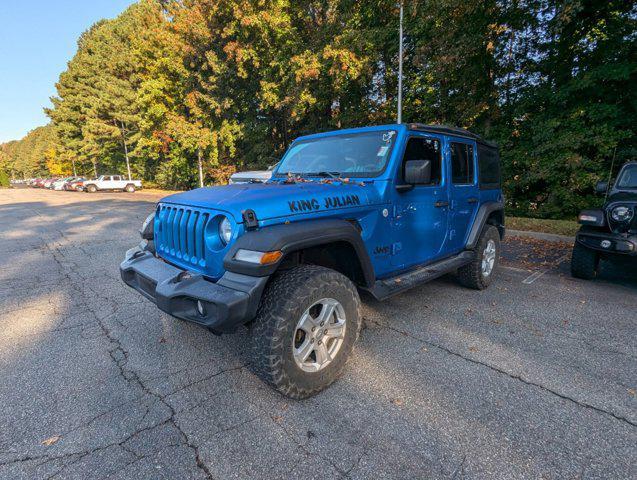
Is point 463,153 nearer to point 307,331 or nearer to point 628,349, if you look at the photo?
point 628,349

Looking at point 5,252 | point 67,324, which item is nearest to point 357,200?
point 67,324

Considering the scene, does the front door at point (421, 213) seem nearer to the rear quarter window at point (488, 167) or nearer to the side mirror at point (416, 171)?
the side mirror at point (416, 171)

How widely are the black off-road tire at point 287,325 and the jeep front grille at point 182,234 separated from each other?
2.07ft

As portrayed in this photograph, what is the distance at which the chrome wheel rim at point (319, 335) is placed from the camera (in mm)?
2400

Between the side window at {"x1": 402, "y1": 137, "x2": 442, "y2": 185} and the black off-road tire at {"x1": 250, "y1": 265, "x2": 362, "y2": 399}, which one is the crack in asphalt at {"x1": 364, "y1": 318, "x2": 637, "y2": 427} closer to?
the black off-road tire at {"x1": 250, "y1": 265, "x2": 362, "y2": 399}

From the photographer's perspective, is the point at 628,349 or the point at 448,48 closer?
the point at 628,349

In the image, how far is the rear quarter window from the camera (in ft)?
15.0

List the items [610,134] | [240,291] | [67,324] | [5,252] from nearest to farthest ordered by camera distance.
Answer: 1. [240,291]
2. [67,324]
3. [5,252]
4. [610,134]

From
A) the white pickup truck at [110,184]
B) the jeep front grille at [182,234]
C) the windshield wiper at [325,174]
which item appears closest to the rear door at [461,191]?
the windshield wiper at [325,174]

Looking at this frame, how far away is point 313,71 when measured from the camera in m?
15.4

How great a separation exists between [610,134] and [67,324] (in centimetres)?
1322

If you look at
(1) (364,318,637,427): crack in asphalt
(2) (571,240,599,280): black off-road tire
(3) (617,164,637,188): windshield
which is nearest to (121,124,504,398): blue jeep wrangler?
(1) (364,318,637,427): crack in asphalt

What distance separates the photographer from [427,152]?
3.58 metres

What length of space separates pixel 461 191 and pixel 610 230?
2249 millimetres
